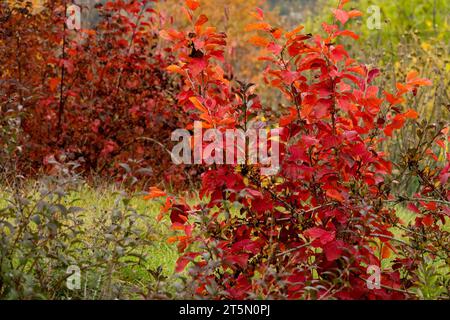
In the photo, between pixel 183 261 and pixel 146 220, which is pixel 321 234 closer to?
pixel 183 261

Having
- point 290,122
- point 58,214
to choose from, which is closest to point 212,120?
point 290,122

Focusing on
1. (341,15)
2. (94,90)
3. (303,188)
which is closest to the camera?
(341,15)

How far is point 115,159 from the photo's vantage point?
22.1ft

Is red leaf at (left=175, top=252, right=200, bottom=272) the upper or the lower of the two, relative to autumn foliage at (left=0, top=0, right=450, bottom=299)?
lower

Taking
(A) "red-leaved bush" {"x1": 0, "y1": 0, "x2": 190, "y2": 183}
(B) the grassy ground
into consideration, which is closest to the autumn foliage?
(B) the grassy ground

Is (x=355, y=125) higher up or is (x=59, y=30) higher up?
(x=59, y=30)

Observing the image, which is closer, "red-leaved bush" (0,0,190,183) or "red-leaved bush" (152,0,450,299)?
"red-leaved bush" (152,0,450,299)

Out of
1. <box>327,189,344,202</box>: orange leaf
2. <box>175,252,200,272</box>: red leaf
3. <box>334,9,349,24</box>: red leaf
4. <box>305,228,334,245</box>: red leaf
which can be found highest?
<box>334,9,349,24</box>: red leaf

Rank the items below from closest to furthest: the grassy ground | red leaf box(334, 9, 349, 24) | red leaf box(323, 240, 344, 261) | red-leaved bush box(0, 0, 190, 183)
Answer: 1. red leaf box(323, 240, 344, 261)
2. red leaf box(334, 9, 349, 24)
3. the grassy ground
4. red-leaved bush box(0, 0, 190, 183)

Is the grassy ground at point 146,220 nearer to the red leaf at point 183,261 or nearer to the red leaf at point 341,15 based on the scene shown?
the red leaf at point 183,261

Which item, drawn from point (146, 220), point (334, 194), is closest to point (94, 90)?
point (146, 220)

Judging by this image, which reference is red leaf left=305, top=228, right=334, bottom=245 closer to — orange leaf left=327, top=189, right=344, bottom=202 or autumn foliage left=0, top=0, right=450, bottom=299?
autumn foliage left=0, top=0, right=450, bottom=299
